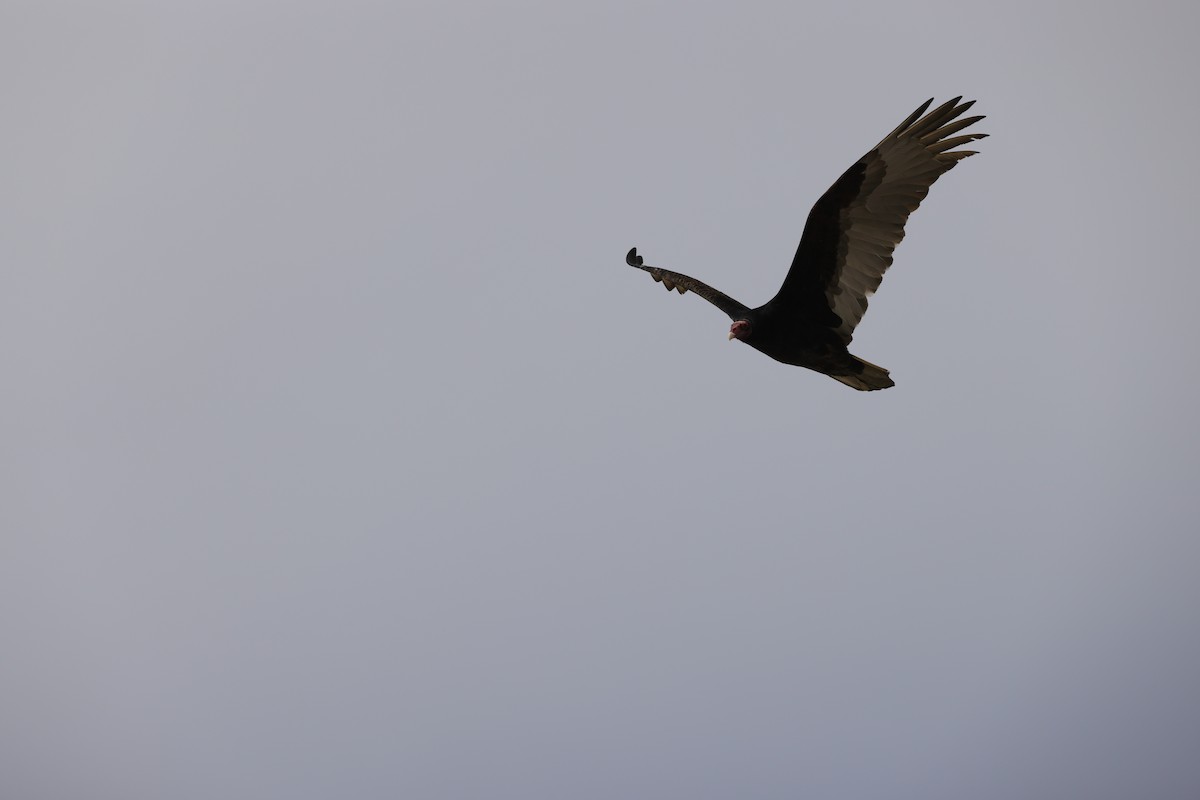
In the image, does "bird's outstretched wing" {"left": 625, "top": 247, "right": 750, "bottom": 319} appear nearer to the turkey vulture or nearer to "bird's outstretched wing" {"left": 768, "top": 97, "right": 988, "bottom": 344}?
the turkey vulture

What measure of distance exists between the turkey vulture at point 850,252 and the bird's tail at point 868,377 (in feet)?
0.03

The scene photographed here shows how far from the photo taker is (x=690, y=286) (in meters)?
15.4

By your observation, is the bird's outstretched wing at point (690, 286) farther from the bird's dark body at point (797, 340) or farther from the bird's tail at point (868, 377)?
the bird's tail at point (868, 377)

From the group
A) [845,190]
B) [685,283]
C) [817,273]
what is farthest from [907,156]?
[685,283]

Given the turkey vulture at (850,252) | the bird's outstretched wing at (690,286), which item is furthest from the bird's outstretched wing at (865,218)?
the bird's outstretched wing at (690,286)

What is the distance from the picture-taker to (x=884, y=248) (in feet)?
42.8

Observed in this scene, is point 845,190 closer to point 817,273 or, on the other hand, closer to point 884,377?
point 817,273

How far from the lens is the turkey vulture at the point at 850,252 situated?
12.3 meters

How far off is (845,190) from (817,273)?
980 millimetres

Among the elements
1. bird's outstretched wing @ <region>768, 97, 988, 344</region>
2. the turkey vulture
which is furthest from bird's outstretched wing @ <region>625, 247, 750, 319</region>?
bird's outstretched wing @ <region>768, 97, 988, 344</region>

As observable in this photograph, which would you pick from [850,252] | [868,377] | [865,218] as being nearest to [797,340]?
[868,377]

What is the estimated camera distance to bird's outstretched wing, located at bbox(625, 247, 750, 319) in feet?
47.0

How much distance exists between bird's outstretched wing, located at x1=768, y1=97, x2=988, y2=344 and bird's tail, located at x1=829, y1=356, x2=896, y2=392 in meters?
0.30

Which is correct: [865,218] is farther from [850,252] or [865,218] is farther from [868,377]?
[868,377]
